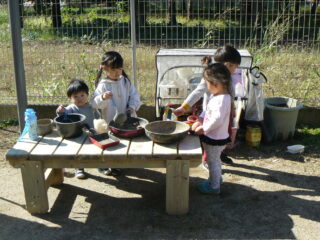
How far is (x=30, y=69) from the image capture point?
21.0 feet

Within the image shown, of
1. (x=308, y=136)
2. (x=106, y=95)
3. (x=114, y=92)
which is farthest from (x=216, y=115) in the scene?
(x=308, y=136)

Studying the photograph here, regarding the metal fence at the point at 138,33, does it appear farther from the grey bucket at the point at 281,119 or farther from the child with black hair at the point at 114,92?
the child with black hair at the point at 114,92

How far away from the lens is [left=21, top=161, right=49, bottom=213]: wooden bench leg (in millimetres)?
3711

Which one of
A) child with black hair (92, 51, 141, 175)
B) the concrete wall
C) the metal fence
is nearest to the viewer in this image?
child with black hair (92, 51, 141, 175)

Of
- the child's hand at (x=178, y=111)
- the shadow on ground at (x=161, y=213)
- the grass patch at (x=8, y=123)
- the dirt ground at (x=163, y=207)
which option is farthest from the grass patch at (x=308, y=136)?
the grass patch at (x=8, y=123)

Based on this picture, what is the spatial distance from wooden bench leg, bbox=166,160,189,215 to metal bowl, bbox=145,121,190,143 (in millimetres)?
215

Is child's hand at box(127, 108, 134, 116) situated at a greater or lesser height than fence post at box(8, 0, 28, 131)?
lesser

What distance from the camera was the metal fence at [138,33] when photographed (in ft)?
19.5

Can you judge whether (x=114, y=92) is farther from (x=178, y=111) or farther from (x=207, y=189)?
(x=207, y=189)

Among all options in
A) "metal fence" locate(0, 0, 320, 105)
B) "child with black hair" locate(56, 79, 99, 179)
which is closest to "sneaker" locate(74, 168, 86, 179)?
"child with black hair" locate(56, 79, 99, 179)

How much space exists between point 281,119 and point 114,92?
233 centimetres

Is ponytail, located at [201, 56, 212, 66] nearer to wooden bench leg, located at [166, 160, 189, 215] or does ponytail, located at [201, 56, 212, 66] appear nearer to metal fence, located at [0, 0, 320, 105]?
metal fence, located at [0, 0, 320, 105]

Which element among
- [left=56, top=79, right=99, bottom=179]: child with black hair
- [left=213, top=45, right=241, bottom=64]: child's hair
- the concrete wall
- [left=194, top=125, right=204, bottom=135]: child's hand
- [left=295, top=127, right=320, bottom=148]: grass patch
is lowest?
[left=295, top=127, right=320, bottom=148]: grass patch

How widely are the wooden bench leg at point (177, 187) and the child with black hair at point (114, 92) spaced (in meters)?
1.08
